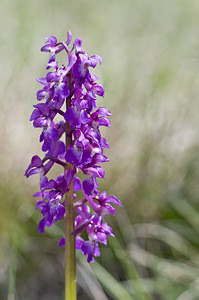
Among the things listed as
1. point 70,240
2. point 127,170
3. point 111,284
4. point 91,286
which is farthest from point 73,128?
point 127,170

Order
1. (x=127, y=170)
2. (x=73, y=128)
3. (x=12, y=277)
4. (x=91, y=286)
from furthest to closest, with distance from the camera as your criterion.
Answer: (x=127, y=170), (x=91, y=286), (x=12, y=277), (x=73, y=128)

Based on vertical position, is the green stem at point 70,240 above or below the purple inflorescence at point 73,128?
below

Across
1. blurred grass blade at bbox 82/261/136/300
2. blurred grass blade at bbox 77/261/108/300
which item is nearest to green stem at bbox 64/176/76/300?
blurred grass blade at bbox 82/261/136/300

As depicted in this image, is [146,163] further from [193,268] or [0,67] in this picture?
[0,67]

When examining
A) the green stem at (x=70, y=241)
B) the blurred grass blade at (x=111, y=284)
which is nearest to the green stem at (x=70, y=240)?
the green stem at (x=70, y=241)

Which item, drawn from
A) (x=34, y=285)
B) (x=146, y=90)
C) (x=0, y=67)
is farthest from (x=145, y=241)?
(x=0, y=67)

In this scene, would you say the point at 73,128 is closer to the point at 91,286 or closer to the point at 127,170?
the point at 91,286

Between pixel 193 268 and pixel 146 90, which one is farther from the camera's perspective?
pixel 146 90

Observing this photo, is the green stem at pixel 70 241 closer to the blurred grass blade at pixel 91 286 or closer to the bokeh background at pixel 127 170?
the bokeh background at pixel 127 170
